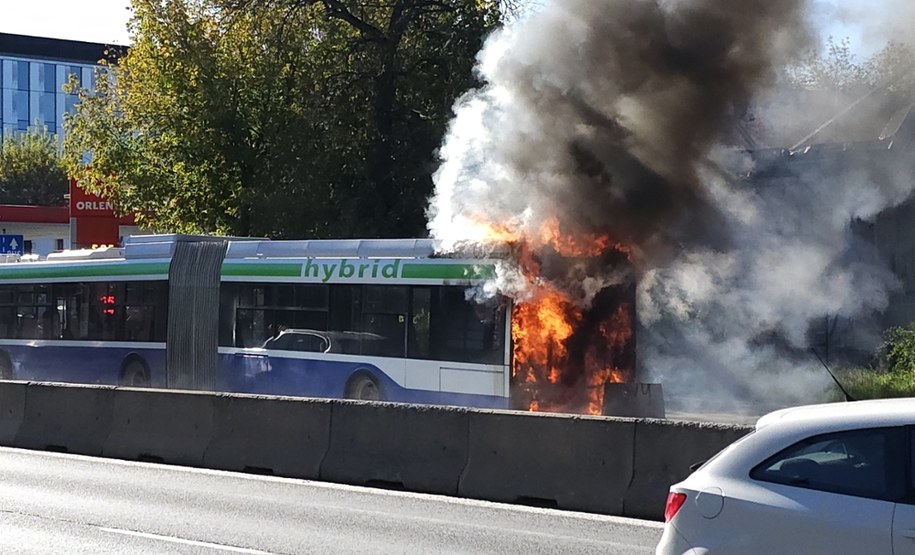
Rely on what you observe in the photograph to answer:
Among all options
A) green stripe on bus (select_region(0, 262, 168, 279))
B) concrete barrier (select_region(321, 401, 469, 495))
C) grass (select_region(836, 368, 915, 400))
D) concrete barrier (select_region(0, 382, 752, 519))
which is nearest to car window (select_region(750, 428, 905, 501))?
concrete barrier (select_region(0, 382, 752, 519))

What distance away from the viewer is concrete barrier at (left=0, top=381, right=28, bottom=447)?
15.7 m

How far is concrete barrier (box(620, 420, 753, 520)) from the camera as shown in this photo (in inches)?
385

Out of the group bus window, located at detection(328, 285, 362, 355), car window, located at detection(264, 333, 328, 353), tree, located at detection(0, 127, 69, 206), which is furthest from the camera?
tree, located at detection(0, 127, 69, 206)

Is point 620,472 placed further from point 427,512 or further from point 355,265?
point 355,265

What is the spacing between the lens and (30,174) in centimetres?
8081

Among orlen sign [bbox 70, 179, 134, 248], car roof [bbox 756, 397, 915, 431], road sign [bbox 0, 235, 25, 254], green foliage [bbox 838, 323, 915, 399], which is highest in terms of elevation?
orlen sign [bbox 70, 179, 134, 248]

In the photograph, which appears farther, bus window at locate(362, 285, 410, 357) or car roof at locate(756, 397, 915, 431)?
bus window at locate(362, 285, 410, 357)

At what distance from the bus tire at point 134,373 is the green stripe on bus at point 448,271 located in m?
6.86

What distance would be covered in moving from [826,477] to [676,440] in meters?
4.76

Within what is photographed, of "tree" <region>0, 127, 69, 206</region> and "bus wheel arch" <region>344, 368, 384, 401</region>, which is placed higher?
"tree" <region>0, 127, 69, 206</region>

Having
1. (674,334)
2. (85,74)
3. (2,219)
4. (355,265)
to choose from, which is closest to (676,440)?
(355,265)

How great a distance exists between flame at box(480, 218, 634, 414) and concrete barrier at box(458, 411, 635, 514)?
4517 mm

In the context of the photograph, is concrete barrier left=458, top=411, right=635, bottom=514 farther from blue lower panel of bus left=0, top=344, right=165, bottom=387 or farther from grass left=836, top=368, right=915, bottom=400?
blue lower panel of bus left=0, top=344, right=165, bottom=387

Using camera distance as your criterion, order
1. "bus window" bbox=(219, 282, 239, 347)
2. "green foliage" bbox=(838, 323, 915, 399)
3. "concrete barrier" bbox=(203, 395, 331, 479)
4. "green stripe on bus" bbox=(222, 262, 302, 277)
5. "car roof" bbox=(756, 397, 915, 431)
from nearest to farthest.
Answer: "car roof" bbox=(756, 397, 915, 431) → "concrete barrier" bbox=(203, 395, 331, 479) → "green foliage" bbox=(838, 323, 915, 399) → "green stripe on bus" bbox=(222, 262, 302, 277) → "bus window" bbox=(219, 282, 239, 347)
